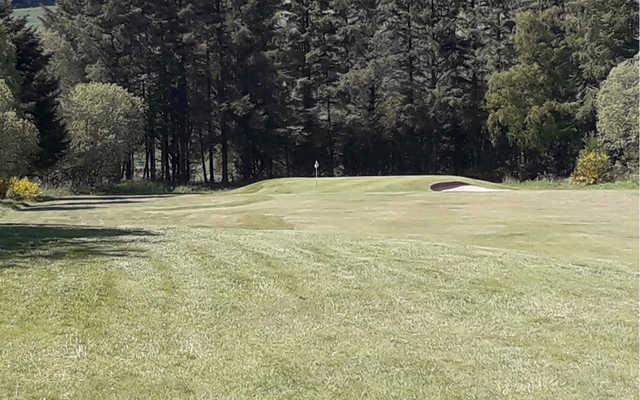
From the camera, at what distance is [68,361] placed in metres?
6.50

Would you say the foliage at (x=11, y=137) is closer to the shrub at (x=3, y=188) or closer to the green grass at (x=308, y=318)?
the shrub at (x=3, y=188)

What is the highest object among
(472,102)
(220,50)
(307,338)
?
(220,50)

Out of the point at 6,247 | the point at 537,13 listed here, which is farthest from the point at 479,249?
the point at 537,13

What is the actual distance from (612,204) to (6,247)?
71.4ft

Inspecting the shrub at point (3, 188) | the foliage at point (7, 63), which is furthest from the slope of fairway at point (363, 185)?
the foliage at point (7, 63)

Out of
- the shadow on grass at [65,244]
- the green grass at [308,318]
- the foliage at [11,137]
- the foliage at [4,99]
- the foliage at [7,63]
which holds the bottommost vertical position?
the green grass at [308,318]

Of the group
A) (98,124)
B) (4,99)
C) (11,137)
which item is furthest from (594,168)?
(4,99)

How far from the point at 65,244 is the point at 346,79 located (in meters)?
47.1

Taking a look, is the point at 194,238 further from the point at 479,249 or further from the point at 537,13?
the point at 537,13

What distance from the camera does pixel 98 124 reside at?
4866 centimetres

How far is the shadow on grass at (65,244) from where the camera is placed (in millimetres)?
11289

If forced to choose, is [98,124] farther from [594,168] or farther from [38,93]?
[594,168]

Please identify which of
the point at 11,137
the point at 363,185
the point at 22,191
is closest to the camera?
the point at 11,137

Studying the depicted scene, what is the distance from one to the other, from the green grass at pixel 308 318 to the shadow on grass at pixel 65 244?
5 centimetres
